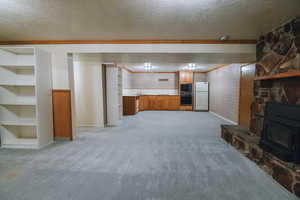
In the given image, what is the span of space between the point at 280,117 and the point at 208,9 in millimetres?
1851

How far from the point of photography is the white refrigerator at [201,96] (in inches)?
295

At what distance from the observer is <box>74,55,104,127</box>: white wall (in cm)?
436

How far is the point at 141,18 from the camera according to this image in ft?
6.75

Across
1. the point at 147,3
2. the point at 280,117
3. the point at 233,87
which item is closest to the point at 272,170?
the point at 280,117

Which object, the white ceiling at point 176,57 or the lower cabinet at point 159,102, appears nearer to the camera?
the white ceiling at point 176,57

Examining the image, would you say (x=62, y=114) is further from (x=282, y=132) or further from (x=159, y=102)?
(x=159, y=102)

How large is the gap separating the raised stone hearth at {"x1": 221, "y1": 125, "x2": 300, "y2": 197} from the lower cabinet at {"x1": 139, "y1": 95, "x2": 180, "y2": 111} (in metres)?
4.85

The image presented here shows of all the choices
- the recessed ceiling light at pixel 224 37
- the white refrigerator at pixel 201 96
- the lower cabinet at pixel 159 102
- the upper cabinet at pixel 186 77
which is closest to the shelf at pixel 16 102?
the recessed ceiling light at pixel 224 37

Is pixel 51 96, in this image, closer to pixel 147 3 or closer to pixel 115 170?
pixel 115 170

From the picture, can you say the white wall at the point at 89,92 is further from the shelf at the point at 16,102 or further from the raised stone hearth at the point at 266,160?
the raised stone hearth at the point at 266,160

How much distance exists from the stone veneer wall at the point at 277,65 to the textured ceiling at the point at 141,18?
203 millimetres

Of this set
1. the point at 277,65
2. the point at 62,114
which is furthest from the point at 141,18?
the point at 62,114

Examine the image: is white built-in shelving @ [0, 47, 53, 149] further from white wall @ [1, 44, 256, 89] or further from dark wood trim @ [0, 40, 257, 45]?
dark wood trim @ [0, 40, 257, 45]

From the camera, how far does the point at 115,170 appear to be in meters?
2.02
